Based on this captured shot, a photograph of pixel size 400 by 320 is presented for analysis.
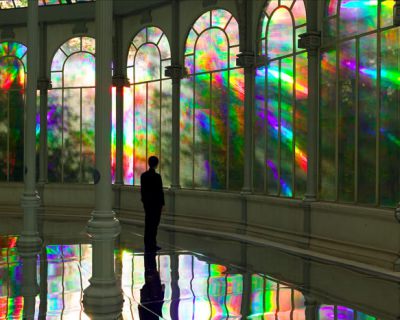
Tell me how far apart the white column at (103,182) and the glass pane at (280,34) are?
739 centimetres

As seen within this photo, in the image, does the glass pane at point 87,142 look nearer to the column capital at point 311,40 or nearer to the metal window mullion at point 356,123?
the column capital at point 311,40

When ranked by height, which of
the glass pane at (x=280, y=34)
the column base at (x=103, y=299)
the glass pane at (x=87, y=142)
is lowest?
the column base at (x=103, y=299)

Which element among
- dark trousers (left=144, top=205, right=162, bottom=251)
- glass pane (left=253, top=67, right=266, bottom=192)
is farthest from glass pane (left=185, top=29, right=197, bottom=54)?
dark trousers (left=144, top=205, right=162, bottom=251)

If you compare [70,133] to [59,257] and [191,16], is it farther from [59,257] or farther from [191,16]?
[59,257]

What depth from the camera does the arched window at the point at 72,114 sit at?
20250 millimetres

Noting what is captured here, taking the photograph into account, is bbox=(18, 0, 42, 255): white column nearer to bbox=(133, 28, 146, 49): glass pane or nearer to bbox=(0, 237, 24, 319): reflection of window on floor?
bbox=(0, 237, 24, 319): reflection of window on floor

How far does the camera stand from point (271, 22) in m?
14.1

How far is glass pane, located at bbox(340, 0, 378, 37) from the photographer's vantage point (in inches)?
429

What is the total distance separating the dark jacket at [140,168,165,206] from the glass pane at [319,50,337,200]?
141 inches

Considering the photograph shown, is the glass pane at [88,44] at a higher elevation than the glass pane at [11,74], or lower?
higher

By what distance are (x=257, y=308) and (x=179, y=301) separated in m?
1.01

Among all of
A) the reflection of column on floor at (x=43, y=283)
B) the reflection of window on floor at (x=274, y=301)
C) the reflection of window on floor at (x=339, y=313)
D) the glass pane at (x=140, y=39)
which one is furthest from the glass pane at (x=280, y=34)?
the reflection of window on floor at (x=339, y=313)

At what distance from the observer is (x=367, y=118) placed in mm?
11008

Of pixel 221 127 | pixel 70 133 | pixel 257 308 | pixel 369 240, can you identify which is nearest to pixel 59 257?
pixel 257 308
